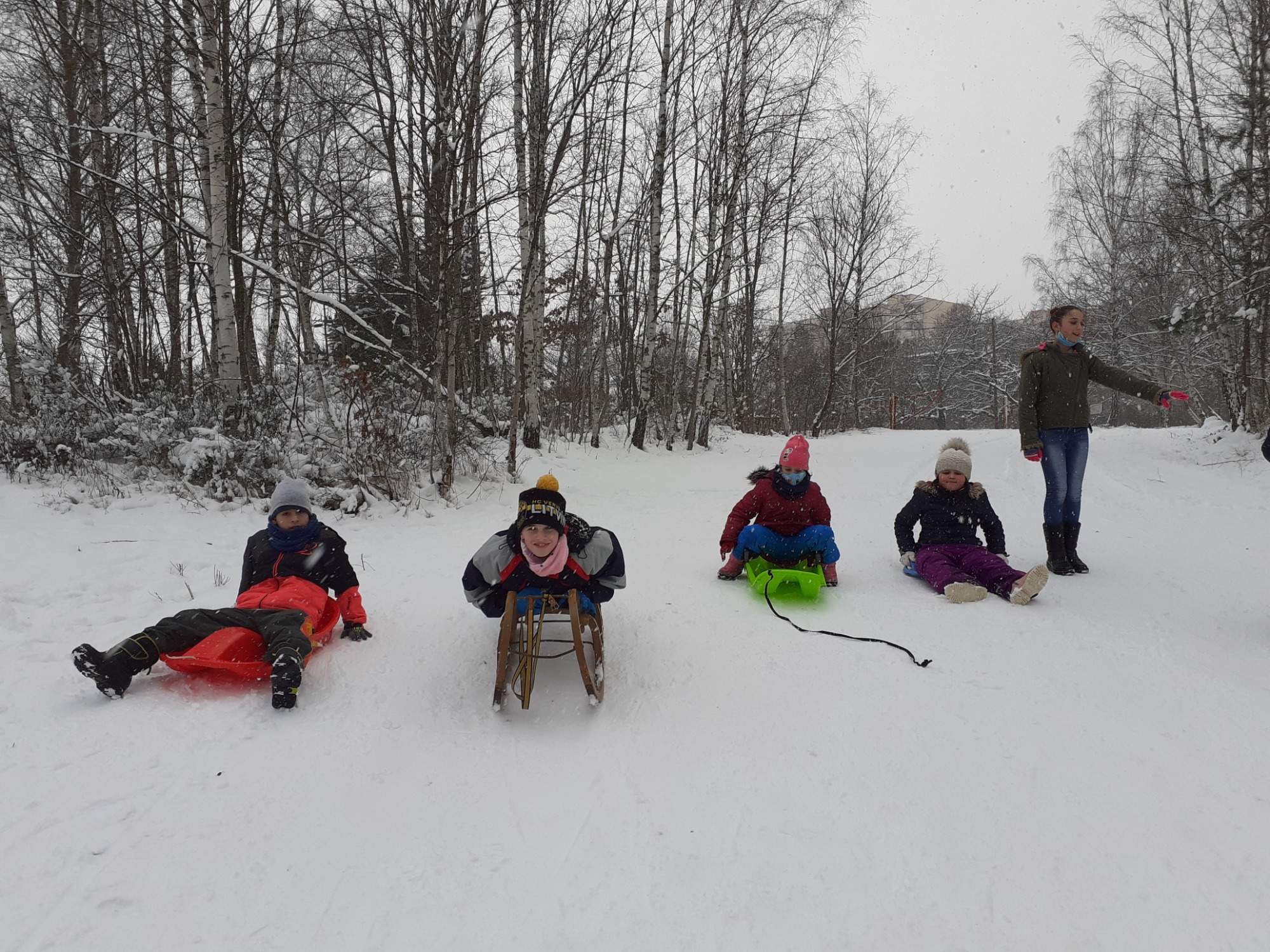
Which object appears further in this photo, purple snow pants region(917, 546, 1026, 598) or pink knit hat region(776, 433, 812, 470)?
pink knit hat region(776, 433, 812, 470)

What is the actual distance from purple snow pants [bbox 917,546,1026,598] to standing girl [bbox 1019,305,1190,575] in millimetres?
655

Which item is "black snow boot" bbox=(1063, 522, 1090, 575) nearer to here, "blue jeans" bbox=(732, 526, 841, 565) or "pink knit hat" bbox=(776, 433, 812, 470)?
"blue jeans" bbox=(732, 526, 841, 565)

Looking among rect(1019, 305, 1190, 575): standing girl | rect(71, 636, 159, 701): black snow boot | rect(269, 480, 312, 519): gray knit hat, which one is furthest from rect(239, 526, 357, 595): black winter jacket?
rect(1019, 305, 1190, 575): standing girl

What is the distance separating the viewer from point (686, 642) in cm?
381

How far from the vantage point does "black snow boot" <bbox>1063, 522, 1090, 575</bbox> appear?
4.94 m

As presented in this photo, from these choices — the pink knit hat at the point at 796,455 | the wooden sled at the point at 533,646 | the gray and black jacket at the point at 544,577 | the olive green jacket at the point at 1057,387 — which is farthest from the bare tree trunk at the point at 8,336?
the olive green jacket at the point at 1057,387

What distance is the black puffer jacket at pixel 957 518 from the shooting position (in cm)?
482

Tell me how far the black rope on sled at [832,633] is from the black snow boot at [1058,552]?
2.09m

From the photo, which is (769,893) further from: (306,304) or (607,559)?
(306,304)

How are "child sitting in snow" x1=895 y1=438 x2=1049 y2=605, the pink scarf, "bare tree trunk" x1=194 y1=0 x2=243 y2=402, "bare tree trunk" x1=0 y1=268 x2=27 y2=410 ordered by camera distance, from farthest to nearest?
"bare tree trunk" x1=0 y1=268 x2=27 y2=410, "bare tree trunk" x1=194 y1=0 x2=243 y2=402, "child sitting in snow" x1=895 y1=438 x2=1049 y2=605, the pink scarf

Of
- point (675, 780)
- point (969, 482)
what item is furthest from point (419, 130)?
point (675, 780)

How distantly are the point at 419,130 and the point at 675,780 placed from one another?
6944mm

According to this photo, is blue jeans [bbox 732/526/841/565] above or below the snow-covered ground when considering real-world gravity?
above

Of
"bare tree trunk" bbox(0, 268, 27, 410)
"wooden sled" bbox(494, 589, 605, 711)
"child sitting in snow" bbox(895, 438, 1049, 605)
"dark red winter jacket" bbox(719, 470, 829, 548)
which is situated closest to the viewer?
"wooden sled" bbox(494, 589, 605, 711)
